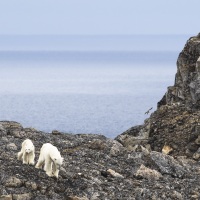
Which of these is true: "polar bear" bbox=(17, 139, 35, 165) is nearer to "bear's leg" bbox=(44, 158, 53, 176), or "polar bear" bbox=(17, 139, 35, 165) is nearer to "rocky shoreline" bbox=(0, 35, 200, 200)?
"rocky shoreline" bbox=(0, 35, 200, 200)

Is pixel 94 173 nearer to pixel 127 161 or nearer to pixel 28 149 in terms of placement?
pixel 28 149

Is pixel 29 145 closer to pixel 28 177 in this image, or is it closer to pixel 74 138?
pixel 28 177

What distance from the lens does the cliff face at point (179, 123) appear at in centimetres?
4250

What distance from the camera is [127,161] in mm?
34375

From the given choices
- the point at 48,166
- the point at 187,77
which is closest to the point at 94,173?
the point at 48,166

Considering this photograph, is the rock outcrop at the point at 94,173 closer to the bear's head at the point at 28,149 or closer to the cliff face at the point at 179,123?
the bear's head at the point at 28,149

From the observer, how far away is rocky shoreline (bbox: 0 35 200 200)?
2656 cm

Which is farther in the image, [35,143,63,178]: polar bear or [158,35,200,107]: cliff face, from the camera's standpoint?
[158,35,200,107]: cliff face

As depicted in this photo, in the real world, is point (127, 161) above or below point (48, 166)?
below

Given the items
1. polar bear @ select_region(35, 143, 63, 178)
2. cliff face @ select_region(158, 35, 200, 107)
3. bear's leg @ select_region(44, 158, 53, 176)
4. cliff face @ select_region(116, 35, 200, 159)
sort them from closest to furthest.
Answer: polar bear @ select_region(35, 143, 63, 178), bear's leg @ select_region(44, 158, 53, 176), cliff face @ select_region(116, 35, 200, 159), cliff face @ select_region(158, 35, 200, 107)

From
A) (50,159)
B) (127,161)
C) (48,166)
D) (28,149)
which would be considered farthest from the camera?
(127,161)

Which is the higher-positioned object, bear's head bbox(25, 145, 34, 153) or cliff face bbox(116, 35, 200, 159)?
cliff face bbox(116, 35, 200, 159)

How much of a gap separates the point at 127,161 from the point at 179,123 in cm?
1053

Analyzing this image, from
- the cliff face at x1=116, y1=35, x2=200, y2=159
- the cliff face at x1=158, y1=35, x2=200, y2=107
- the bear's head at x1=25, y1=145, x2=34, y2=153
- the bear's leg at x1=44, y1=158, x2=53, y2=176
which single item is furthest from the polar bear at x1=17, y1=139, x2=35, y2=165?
the cliff face at x1=158, y1=35, x2=200, y2=107
